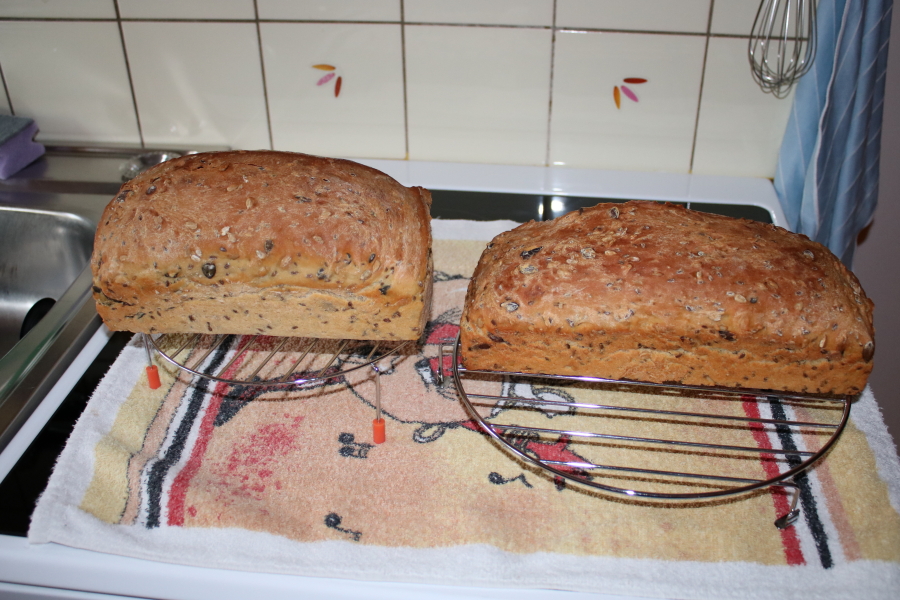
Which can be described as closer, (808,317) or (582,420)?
(808,317)

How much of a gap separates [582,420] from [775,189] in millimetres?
895

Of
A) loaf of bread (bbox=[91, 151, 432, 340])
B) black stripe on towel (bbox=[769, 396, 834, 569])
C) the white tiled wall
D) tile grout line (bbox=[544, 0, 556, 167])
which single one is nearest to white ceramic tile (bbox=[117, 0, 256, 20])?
the white tiled wall

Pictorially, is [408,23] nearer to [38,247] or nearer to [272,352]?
[272,352]

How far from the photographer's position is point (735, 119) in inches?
60.2

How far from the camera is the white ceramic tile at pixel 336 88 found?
1492 millimetres

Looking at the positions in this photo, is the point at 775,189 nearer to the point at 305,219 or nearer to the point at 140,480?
the point at 305,219

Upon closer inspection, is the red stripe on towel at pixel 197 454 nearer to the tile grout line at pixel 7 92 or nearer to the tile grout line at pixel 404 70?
the tile grout line at pixel 404 70

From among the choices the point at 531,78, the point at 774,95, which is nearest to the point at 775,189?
the point at 774,95

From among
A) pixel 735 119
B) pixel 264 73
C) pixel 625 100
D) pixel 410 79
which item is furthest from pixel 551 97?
pixel 264 73

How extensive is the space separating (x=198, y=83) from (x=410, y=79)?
53 cm

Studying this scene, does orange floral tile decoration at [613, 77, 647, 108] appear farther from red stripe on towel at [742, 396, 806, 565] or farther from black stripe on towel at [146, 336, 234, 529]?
black stripe on towel at [146, 336, 234, 529]

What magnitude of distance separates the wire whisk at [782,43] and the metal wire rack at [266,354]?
1017mm

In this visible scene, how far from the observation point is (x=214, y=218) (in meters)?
0.99

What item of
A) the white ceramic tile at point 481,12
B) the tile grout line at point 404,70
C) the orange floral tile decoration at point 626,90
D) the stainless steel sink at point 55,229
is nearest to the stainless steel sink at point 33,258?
the stainless steel sink at point 55,229
